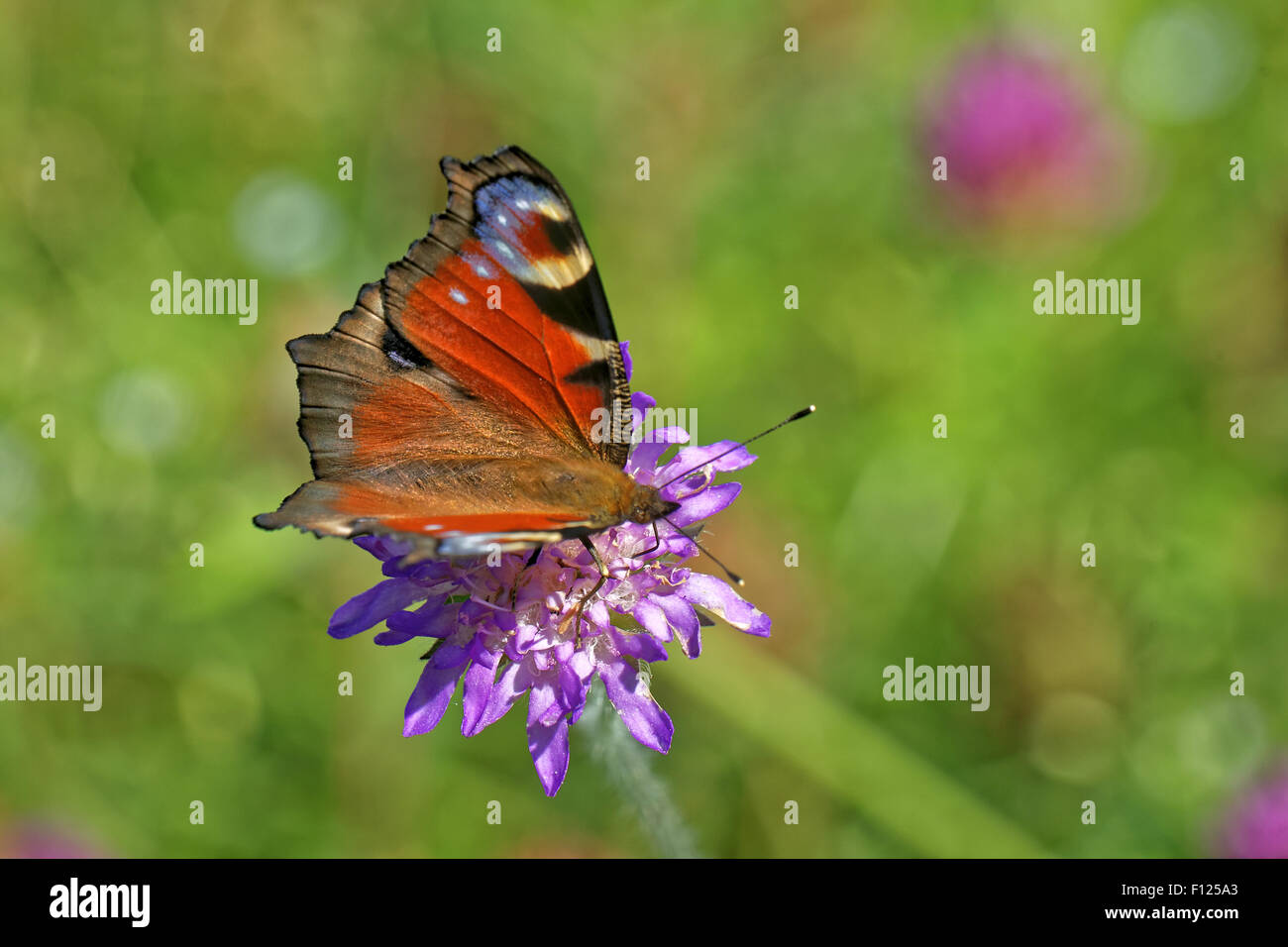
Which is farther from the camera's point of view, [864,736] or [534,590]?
[864,736]

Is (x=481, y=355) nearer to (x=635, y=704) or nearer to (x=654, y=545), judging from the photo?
(x=654, y=545)

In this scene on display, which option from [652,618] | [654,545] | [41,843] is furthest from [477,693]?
[41,843]

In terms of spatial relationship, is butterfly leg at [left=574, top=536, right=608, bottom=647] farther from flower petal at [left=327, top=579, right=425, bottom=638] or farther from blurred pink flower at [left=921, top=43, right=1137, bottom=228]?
blurred pink flower at [left=921, top=43, right=1137, bottom=228]

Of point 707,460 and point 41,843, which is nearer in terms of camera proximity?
point 707,460
